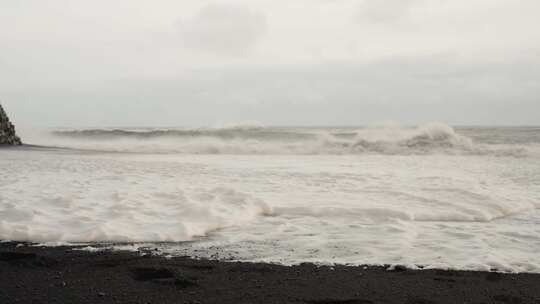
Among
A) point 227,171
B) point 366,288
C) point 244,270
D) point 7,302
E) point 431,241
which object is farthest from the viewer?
point 227,171

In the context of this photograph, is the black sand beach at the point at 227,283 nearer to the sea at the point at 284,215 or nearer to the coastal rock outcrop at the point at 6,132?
the sea at the point at 284,215

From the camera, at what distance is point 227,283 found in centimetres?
364

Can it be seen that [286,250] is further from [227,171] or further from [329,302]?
[227,171]

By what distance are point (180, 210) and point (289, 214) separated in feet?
4.69

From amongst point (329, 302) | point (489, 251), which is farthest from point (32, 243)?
point (489, 251)

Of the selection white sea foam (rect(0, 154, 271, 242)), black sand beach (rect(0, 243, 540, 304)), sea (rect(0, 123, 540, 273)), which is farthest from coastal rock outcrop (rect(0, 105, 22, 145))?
black sand beach (rect(0, 243, 540, 304))

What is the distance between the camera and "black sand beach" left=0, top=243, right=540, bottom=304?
3324 millimetres

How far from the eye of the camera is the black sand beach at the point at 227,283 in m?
3.32

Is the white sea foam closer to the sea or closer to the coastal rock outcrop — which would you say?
the sea

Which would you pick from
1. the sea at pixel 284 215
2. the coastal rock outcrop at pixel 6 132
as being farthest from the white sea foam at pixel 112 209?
the coastal rock outcrop at pixel 6 132

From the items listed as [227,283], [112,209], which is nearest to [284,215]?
[112,209]

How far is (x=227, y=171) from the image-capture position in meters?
11.3

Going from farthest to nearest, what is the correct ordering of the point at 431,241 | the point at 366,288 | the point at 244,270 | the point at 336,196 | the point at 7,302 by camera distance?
the point at 336,196, the point at 431,241, the point at 244,270, the point at 366,288, the point at 7,302

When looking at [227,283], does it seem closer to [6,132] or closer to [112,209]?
[112,209]
